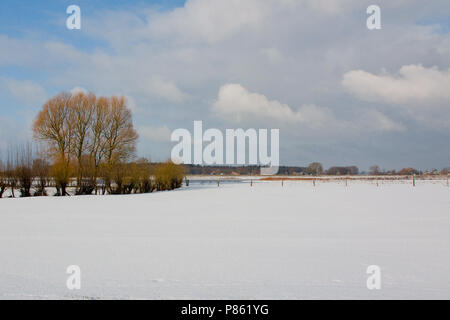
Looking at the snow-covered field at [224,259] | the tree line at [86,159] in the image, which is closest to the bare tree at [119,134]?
the tree line at [86,159]

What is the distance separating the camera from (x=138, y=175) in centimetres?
2680

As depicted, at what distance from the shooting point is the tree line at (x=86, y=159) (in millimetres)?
22891

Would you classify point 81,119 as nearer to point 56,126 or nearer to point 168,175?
point 56,126

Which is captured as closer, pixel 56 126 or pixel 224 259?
pixel 224 259

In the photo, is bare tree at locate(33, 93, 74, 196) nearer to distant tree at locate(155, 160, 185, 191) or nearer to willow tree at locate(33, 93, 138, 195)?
willow tree at locate(33, 93, 138, 195)

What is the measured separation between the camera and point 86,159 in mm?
27078

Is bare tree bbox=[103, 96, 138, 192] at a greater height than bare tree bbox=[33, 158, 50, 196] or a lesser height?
greater

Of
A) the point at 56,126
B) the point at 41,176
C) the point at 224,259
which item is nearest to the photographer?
the point at 224,259

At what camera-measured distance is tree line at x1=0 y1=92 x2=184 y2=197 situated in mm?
22891

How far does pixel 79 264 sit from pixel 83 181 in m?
21.7

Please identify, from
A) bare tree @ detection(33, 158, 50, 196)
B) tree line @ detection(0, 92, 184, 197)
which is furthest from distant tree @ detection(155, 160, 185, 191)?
bare tree @ detection(33, 158, 50, 196)

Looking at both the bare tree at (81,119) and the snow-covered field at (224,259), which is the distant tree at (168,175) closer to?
the bare tree at (81,119)

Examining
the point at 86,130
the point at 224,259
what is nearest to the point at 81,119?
the point at 86,130
